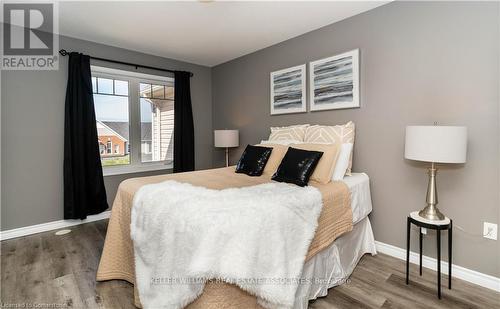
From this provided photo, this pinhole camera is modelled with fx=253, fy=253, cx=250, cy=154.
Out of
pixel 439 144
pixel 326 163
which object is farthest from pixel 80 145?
pixel 439 144

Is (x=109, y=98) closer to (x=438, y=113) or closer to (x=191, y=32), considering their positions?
(x=191, y=32)

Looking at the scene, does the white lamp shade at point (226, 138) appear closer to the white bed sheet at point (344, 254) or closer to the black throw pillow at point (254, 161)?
the black throw pillow at point (254, 161)

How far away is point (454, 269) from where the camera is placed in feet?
6.89

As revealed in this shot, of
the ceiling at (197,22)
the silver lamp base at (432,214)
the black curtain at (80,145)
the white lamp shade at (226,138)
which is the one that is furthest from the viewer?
the white lamp shade at (226,138)

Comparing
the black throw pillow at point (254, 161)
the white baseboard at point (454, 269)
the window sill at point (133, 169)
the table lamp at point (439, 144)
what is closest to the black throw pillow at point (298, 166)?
the black throw pillow at point (254, 161)

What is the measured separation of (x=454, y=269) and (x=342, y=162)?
4.08 feet

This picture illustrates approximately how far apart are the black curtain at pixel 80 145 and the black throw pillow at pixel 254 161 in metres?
2.02

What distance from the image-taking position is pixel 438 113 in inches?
83.7

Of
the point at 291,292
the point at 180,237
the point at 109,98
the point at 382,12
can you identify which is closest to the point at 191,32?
the point at 109,98

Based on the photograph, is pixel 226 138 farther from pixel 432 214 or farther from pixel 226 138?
pixel 432 214

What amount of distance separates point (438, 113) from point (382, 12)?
1.11m

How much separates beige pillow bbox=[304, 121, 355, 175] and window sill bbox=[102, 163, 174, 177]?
8.22 ft

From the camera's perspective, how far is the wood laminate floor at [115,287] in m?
1.75
